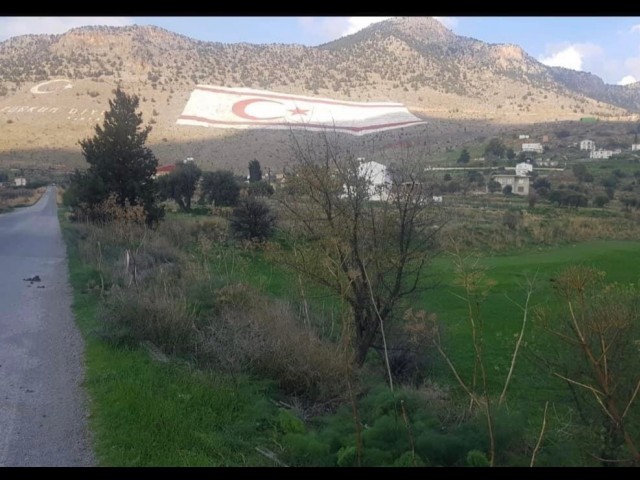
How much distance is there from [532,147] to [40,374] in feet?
207

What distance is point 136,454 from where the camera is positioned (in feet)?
17.5

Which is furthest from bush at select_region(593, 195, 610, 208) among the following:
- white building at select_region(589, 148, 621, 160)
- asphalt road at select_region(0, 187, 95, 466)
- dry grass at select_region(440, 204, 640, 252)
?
asphalt road at select_region(0, 187, 95, 466)

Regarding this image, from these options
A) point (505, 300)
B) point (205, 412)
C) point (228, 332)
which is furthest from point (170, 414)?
point (505, 300)

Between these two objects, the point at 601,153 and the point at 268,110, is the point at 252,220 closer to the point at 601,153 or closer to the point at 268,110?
the point at 268,110

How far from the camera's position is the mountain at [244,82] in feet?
190

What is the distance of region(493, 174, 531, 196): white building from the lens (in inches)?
2125

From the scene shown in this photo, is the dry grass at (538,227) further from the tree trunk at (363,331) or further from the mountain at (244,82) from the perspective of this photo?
the tree trunk at (363,331)

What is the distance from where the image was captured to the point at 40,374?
7680 millimetres

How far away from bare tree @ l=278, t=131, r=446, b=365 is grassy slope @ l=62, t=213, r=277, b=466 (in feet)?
8.81

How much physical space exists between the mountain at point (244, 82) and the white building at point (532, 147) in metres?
5.56

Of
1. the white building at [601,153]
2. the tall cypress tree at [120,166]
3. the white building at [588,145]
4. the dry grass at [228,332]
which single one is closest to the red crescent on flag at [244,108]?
the white building at [588,145]

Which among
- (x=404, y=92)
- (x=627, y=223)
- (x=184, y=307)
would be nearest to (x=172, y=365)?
(x=184, y=307)

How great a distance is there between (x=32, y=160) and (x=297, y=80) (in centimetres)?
3427
